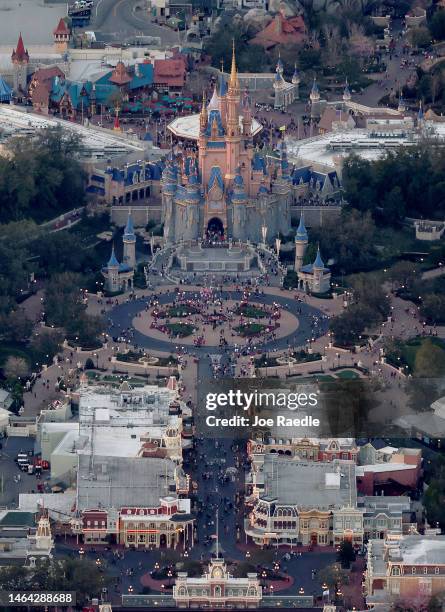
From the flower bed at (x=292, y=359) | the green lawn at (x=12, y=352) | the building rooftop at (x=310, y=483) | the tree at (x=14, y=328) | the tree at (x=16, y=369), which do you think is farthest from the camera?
the tree at (x=14, y=328)

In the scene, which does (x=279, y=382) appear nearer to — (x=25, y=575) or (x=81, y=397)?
(x=81, y=397)

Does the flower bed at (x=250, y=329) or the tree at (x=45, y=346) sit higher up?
the flower bed at (x=250, y=329)

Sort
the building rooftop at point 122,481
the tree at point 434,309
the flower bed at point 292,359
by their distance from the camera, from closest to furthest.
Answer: the building rooftop at point 122,481 < the flower bed at point 292,359 < the tree at point 434,309

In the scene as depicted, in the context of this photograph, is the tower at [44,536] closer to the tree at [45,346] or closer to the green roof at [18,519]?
the green roof at [18,519]

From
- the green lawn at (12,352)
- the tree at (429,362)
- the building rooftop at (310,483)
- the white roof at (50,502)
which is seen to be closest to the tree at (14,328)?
the green lawn at (12,352)

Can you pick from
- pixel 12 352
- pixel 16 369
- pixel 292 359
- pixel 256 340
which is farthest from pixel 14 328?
pixel 292 359

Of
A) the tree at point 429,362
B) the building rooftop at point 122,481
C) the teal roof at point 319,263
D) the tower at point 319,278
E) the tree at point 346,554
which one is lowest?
the tree at point 346,554

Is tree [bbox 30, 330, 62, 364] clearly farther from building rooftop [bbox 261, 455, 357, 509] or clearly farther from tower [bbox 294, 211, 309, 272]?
building rooftop [bbox 261, 455, 357, 509]
